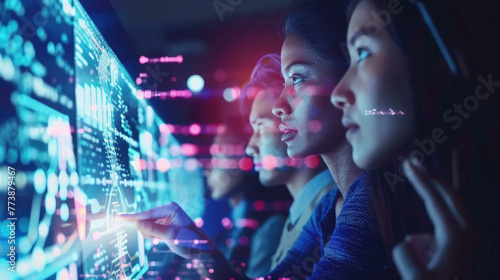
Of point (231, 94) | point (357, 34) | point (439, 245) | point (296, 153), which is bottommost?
point (439, 245)

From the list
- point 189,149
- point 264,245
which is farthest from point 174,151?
point 264,245

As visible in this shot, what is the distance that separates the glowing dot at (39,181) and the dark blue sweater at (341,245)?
827mm

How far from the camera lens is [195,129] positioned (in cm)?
136

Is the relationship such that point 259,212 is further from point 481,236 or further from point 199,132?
point 481,236

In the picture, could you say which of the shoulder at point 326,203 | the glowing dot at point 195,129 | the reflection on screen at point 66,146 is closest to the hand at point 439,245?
the shoulder at point 326,203

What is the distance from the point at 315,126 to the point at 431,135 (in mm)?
372

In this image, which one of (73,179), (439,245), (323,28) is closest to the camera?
(73,179)

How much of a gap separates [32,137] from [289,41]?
84cm

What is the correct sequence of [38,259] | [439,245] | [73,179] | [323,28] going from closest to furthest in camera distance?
[38,259], [73,179], [439,245], [323,28]

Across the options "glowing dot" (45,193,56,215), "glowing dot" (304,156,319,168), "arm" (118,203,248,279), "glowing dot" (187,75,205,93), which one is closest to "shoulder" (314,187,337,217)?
"glowing dot" (304,156,319,168)

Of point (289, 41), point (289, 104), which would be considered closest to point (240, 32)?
point (289, 41)

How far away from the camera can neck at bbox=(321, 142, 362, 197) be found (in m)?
1.29

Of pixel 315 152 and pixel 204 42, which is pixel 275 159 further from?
pixel 204 42

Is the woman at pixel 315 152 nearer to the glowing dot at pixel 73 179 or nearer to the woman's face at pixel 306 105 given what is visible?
the woman's face at pixel 306 105
